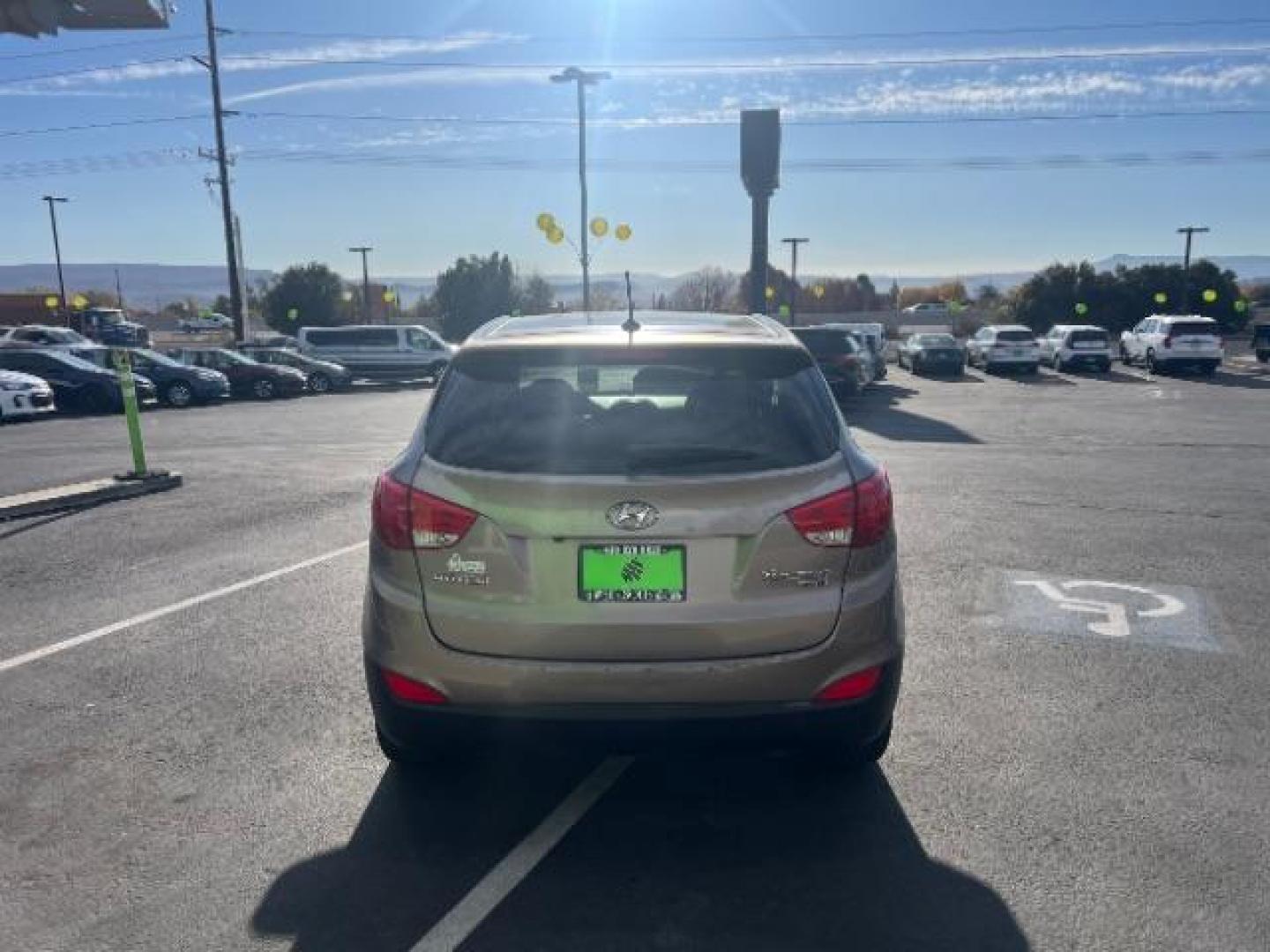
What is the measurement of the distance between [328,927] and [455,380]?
5.93 ft

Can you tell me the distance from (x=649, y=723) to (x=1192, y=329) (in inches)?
1333

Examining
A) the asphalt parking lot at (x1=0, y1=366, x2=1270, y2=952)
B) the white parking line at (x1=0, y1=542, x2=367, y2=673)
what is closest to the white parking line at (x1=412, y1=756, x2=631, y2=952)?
the asphalt parking lot at (x1=0, y1=366, x2=1270, y2=952)

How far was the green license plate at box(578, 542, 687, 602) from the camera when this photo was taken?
2949 mm

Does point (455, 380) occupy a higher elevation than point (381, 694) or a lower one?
higher

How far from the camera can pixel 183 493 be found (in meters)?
10.5

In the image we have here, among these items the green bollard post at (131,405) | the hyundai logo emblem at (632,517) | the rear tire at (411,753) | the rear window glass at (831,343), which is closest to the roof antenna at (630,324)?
the hyundai logo emblem at (632,517)

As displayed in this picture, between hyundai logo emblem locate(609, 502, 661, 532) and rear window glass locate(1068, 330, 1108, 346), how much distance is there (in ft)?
114

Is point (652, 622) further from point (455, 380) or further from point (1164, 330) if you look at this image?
point (1164, 330)

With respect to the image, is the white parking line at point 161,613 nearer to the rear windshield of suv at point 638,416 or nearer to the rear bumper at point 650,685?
the rear bumper at point 650,685

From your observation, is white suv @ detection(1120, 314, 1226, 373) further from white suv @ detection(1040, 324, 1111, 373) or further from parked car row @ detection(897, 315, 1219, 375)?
white suv @ detection(1040, 324, 1111, 373)

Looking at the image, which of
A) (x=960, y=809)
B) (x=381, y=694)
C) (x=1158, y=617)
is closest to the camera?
(x=381, y=694)

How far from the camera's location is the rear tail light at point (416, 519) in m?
3.02

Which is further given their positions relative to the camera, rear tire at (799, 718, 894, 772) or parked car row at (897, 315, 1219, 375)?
parked car row at (897, 315, 1219, 375)

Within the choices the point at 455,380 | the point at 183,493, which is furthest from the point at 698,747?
the point at 183,493
